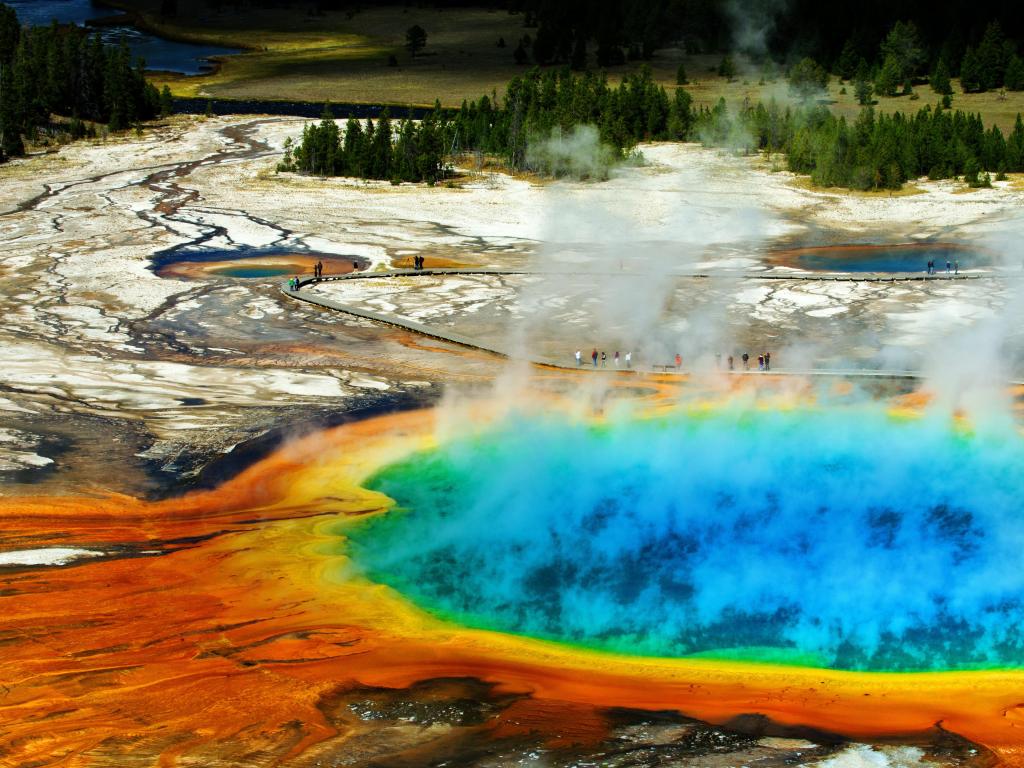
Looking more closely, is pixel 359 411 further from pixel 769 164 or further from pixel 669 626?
pixel 769 164

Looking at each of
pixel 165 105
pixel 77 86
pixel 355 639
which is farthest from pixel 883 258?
pixel 77 86

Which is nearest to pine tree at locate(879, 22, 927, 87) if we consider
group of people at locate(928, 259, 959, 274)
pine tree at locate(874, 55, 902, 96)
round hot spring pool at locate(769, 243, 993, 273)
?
pine tree at locate(874, 55, 902, 96)

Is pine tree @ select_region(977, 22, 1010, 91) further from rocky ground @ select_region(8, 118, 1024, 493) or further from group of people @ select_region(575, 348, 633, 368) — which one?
group of people @ select_region(575, 348, 633, 368)

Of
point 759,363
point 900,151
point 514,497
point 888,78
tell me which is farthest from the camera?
point 888,78

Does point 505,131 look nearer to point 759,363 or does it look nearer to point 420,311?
point 420,311

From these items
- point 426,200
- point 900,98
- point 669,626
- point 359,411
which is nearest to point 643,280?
point 359,411

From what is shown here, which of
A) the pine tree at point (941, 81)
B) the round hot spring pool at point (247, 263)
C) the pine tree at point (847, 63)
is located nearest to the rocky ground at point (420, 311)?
the round hot spring pool at point (247, 263)

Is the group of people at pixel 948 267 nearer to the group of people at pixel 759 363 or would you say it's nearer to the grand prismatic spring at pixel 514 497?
the grand prismatic spring at pixel 514 497
